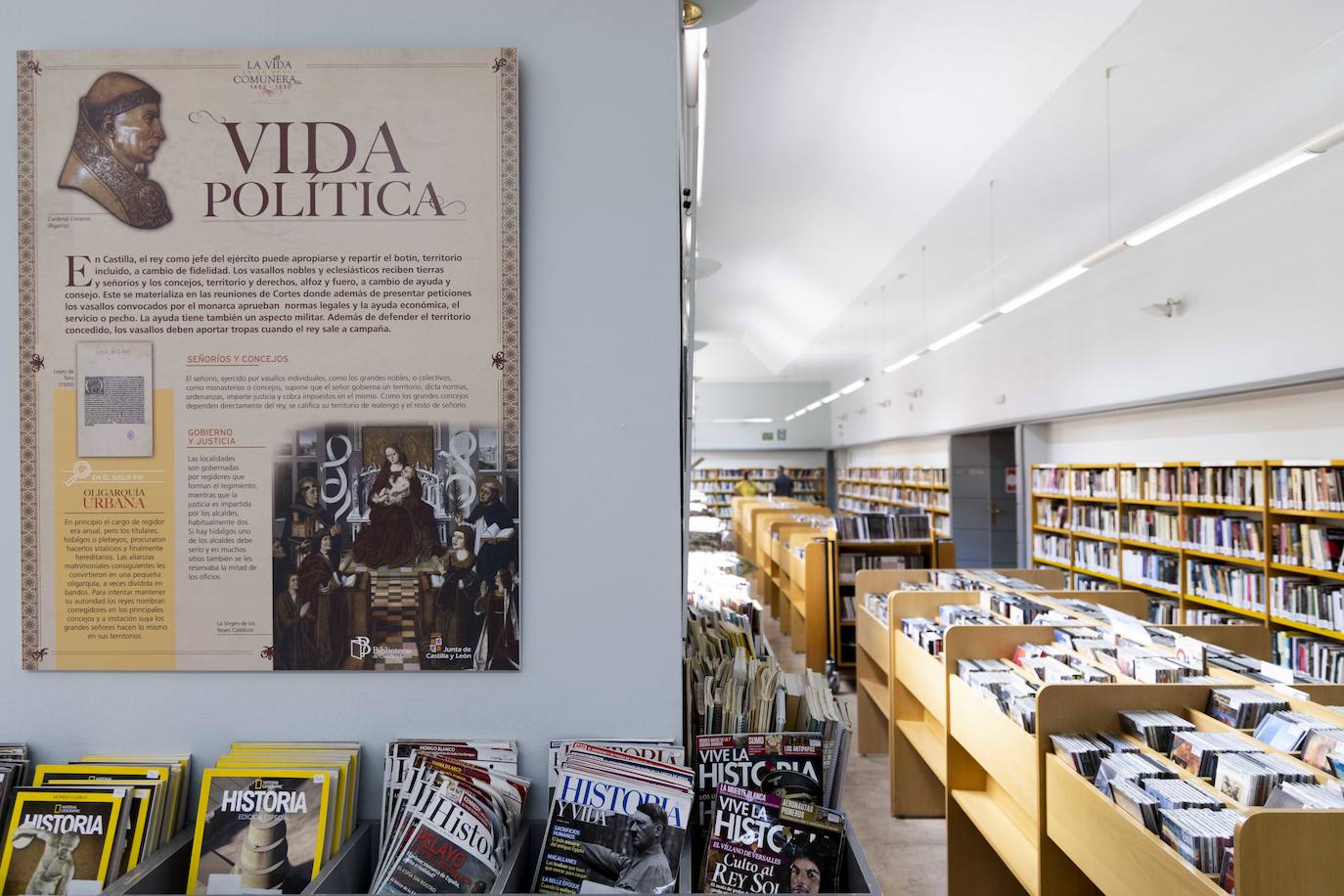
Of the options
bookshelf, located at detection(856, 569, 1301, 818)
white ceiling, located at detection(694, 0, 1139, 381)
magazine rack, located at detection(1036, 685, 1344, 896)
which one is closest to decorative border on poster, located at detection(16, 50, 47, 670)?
magazine rack, located at detection(1036, 685, 1344, 896)

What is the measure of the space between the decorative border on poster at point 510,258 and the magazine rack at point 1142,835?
1.60m

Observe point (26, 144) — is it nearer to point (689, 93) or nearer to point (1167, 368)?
point (689, 93)

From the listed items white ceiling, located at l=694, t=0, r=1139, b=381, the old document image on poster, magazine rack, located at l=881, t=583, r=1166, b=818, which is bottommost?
magazine rack, located at l=881, t=583, r=1166, b=818

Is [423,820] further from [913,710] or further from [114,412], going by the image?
[913,710]

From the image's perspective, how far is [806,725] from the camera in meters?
1.58

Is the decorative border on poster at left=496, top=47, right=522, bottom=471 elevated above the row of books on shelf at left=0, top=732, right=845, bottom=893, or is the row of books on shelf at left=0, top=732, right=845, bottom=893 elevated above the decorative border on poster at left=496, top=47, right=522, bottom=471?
the decorative border on poster at left=496, top=47, right=522, bottom=471

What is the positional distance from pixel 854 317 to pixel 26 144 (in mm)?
12736

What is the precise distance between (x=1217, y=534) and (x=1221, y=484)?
37cm

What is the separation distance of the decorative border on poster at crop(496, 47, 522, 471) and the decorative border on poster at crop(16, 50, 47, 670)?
0.83m

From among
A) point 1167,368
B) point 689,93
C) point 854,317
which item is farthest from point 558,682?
point 854,317

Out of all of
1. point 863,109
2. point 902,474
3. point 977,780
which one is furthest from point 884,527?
point 902,474

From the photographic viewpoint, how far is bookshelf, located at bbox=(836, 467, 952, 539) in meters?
12.9

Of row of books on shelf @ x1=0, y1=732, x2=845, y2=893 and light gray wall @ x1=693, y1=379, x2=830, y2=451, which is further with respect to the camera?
light gray wall @ x1=693, y1=379, x2=830, y2=451

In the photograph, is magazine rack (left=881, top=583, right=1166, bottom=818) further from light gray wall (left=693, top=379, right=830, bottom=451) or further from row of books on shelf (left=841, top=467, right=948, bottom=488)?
light gray wall (left=693, top=379, right=830, bottom=451)
